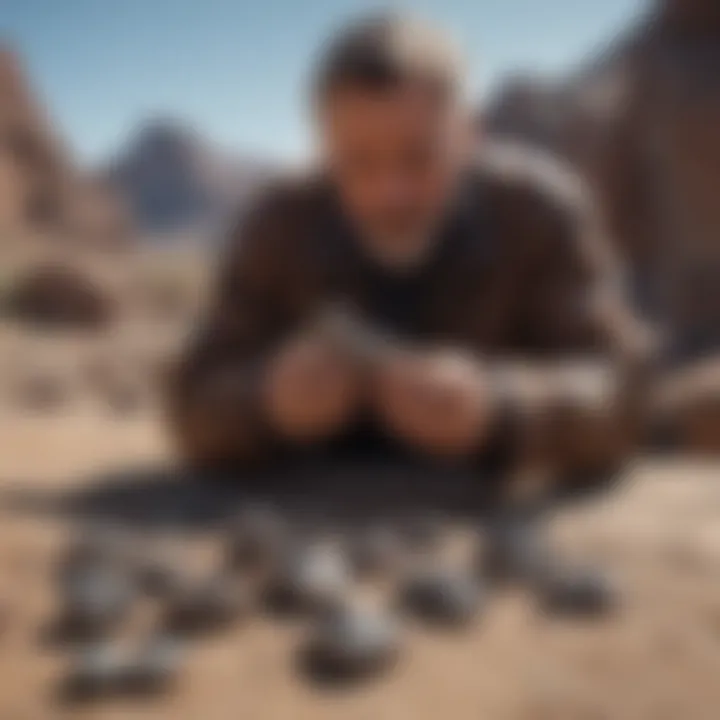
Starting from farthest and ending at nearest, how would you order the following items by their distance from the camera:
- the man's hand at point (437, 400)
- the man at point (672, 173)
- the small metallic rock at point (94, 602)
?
1. the man at point (672, 173)
2. the man's hand at point (437, 400)
3. the small metallic rock at point (94, 602)

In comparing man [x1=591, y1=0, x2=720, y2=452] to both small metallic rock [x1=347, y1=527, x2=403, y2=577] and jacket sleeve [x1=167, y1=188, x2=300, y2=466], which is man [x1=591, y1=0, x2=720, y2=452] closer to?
jacket sleeve [x1=167, y1=188, x2=300, y2=466]

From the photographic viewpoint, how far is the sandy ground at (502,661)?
881mm

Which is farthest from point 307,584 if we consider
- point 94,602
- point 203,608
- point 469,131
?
point 469,131

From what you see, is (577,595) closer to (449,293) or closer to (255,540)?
(255,540)

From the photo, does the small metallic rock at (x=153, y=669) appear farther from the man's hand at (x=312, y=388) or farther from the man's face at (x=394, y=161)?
the man's face at (x=394, y=161)

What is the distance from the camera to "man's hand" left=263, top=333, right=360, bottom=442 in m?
1.55

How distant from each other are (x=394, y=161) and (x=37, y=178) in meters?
13.5

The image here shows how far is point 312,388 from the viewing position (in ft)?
5.16

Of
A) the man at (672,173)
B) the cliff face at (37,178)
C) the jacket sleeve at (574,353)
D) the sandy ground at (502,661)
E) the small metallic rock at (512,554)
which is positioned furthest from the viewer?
the cliff face at (37,178)

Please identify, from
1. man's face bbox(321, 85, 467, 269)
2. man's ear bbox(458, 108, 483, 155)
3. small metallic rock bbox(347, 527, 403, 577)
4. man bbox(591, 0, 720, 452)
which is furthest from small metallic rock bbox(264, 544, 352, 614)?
man bbox(591, 0, 720, 452)

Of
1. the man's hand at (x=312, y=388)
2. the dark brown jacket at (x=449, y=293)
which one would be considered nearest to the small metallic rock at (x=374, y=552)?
the man's hand at (x=312, y=388)

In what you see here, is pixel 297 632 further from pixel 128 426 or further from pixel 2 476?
pixel 128 426

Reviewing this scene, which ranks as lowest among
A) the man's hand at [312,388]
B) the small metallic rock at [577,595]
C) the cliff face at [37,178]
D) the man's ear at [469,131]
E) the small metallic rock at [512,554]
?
the small metallic rock at [577,595]

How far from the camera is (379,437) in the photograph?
1.68 meters
